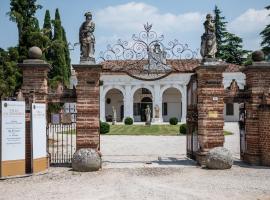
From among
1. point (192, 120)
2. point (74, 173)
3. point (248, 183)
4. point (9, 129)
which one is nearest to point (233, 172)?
point (248, 183)

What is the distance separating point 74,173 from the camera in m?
9.95

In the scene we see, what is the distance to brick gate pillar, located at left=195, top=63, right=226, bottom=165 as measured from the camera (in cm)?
1108

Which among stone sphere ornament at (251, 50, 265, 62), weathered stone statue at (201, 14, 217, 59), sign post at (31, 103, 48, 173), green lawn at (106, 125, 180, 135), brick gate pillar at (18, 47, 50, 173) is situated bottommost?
green lawn at (106, 125, 180, 135)

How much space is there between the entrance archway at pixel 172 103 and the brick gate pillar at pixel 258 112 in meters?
37.9

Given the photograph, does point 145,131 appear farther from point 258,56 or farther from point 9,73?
point 258,56

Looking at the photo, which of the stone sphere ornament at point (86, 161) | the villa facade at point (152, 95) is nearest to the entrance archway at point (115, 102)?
the villa facade at point (152, 95)

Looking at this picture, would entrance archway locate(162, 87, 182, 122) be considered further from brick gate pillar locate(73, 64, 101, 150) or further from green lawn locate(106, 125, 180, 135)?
brick gate pillar locate(73, 64, 101, 150)

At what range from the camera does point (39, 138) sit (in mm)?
10305

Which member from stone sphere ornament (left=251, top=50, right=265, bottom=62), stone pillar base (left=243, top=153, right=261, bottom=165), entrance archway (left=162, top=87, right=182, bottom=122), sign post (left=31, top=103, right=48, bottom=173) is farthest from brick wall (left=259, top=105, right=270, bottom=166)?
entrance archway (left=162, top=87, right=182, bottom=122)

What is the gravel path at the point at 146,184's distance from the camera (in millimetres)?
7398

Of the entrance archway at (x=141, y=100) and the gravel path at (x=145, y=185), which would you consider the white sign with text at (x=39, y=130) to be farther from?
the entrance archway at (x=141, y=100)

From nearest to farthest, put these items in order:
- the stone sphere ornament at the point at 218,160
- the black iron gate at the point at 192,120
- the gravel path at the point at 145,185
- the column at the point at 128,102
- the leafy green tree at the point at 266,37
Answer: the gravel path at the point at 145,185 → the stone sphere ornament at the point at 218,160 → the black iron gate at the point at 192,120 → the leafy green tree at the point at 266,37 → the column at the point at 128,102

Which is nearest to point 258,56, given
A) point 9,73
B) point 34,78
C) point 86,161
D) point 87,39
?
point 87,39

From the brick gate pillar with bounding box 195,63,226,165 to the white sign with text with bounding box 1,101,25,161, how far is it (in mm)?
4855
